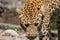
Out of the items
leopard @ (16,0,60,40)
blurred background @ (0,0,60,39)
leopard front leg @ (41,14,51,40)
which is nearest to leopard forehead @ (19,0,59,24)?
leopard @ (16,0,60,40)

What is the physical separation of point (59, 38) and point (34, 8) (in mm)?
1846

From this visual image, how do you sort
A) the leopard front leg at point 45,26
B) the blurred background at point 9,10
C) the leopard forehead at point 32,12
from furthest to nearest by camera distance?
the blurred background at point 9,10 → the leopard front leg at point 45,26 → the leopard forehead at point 32,12

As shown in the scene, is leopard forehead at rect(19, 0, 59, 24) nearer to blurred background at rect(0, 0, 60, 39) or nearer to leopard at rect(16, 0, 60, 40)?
leopard at rect(16, 0, 60, 40)

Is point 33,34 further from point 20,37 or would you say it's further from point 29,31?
point 20,37

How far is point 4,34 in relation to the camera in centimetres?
761

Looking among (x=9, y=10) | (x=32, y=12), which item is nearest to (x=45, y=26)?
(x=32, y=12)

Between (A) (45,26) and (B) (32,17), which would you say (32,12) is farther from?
(A) (45,26)

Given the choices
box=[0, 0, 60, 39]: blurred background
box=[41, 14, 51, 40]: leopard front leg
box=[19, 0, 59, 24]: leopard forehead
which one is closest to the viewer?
box=[19, 0, 59, 24]: leopard forehead

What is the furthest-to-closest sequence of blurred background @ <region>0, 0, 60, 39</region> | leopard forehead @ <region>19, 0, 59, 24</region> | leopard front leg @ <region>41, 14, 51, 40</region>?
blurred background @ <region>0, 0, 60, 39</region>, leopard front leg @ <region>41, 14, 51, 40</region>, leopard forehead @ <region>19, 0, 59, 24</region>

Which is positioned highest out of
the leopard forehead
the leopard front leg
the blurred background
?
the leopard forehead

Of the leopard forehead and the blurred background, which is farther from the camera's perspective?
the blurred background

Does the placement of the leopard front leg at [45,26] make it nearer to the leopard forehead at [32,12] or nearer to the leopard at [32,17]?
the leopard at [32,17]

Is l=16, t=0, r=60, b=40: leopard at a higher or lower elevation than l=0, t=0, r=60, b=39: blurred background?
higher

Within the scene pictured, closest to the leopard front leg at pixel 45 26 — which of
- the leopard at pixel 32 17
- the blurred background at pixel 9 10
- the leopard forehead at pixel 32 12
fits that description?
the leopard at pixel 32 17
